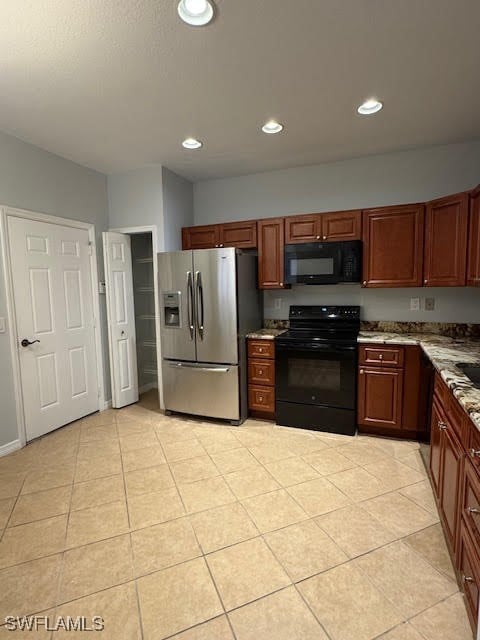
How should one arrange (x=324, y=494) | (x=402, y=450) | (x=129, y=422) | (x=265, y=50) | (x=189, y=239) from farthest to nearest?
(x=189, y=239), (x=129, y=422), (x=402, y=450), (x=324, y=494), (x=265, y=50)

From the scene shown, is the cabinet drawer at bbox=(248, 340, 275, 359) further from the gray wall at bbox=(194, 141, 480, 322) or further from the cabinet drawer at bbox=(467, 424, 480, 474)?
the cabinet drawer at bbox=(467, 424, 480, 474)

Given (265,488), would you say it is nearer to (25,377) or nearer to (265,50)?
(25,377)

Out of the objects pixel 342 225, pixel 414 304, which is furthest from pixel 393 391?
pixel 342 225

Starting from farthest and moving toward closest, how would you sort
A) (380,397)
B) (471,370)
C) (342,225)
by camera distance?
1. (342,225)
2. (380,397)
3. (471,370)

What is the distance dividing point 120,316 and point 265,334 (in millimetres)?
1673

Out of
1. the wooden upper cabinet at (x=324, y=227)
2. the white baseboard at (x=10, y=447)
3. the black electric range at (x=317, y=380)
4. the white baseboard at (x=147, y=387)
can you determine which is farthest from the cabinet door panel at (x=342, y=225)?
the white baseboard at (x=10, y=447)

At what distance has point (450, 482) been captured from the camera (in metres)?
1.65

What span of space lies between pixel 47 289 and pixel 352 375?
9.64 ft

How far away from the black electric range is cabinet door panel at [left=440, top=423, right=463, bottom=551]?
121 centimetres

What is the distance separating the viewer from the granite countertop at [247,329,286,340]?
330 centimetres

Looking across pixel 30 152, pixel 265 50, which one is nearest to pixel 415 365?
pixel 265 50

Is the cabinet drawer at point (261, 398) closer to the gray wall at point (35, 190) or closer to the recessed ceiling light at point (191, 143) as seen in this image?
the gray wall at point (35, 190)

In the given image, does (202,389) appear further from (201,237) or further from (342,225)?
(342,225)

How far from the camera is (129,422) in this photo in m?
3.47
